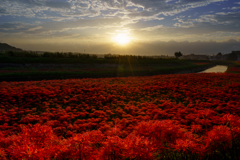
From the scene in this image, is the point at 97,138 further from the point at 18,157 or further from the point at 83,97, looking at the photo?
the point at 83,97

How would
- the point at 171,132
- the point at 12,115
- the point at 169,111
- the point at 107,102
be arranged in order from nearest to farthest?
the point at 171,132 → the point at 12,115 → the point at 169,111 → the point at 107,102

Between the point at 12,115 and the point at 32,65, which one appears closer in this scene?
the point at 12,115

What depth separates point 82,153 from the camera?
1771 mm

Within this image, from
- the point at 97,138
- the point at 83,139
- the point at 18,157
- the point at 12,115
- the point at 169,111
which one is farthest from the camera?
the point at 169,111

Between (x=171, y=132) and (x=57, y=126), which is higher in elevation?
(x=171, y=132)

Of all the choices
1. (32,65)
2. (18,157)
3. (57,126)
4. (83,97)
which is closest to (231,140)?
(18,157)

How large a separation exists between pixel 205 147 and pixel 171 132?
452 mm

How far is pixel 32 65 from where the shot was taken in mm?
22750

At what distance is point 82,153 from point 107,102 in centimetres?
552

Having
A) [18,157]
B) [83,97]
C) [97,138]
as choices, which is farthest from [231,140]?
[83,97]

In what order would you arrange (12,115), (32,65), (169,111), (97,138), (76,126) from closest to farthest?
(97,138) < (76,126) < (12,115) < (169,111) < (32,65)

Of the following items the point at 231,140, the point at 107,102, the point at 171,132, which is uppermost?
the point at 171,132

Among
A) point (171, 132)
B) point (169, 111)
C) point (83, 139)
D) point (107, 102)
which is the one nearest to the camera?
point (83, 139)

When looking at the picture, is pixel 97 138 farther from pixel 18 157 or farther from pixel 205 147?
pixel 205 147
